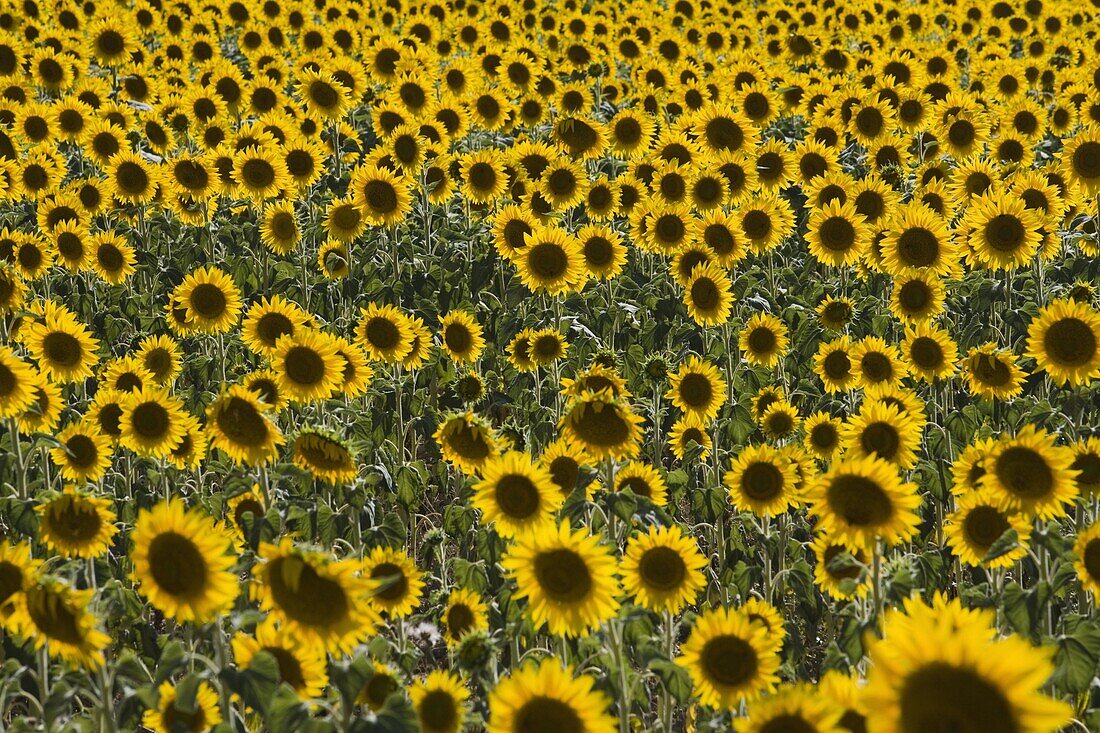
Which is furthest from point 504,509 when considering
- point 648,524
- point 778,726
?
point 778,726

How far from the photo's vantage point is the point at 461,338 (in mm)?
7301

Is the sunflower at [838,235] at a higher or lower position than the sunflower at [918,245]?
higher

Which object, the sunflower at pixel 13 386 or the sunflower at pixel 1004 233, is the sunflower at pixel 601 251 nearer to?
the sunflower at pixel 1004 233

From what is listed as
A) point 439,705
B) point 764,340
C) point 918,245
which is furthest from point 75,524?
point 918,245

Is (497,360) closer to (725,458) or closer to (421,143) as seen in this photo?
(725,458)

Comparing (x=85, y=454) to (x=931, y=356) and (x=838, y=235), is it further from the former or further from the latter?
(x=838, y=235)

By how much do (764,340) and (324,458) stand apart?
362 centimetres

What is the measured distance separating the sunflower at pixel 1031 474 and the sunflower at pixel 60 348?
519cm

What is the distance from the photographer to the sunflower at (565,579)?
391 centimetres

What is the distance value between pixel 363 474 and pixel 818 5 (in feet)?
52.5

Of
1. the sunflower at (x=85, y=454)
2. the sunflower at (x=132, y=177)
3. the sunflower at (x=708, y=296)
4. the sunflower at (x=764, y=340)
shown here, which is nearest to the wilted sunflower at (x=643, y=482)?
the sunflower at (x=764, y=340)

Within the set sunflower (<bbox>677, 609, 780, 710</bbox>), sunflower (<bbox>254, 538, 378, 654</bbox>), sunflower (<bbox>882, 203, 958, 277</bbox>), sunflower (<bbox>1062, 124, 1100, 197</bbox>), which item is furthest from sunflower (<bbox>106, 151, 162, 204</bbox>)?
sunflower (<bbox>1062, 124, 1100, 197</bbox>)

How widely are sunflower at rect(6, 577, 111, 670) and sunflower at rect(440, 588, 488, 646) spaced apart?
5.42 ft

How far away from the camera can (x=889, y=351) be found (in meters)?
6.65
